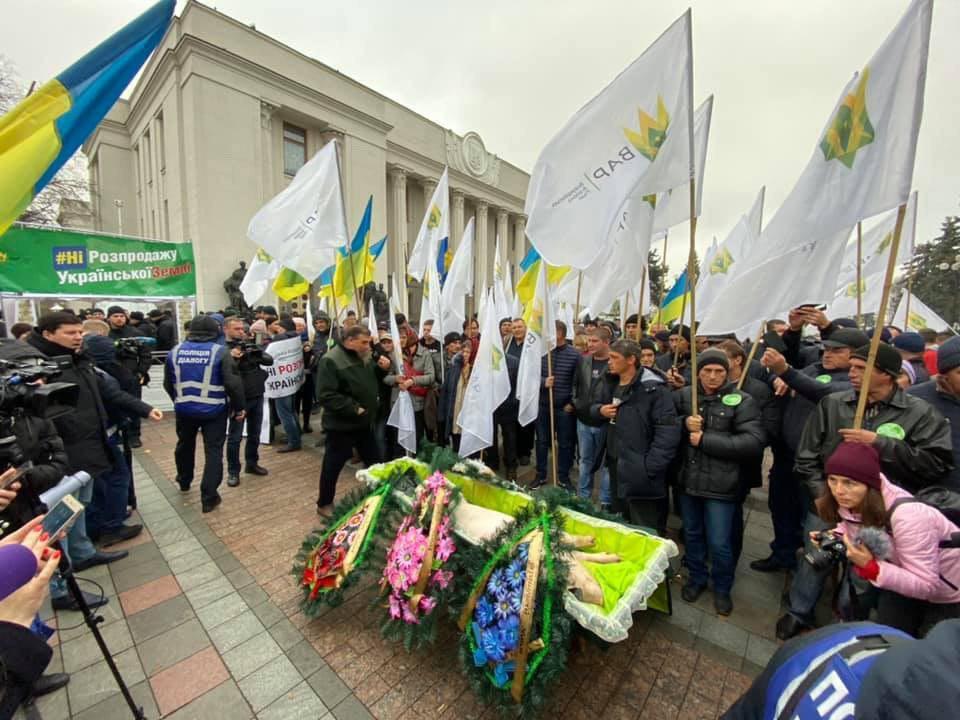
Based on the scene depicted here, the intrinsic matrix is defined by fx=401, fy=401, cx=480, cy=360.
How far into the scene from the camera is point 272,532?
383 cm

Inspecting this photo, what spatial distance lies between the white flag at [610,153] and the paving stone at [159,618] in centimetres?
356

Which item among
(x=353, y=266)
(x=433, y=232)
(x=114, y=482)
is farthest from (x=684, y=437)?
(x=433, y=232)

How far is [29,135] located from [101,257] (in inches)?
356

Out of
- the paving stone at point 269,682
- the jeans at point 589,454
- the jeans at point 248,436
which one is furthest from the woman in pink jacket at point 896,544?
the jeans at point 248,436

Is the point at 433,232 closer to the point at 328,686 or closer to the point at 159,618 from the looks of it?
the point at 159,618

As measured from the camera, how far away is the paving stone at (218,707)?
2.07 metres

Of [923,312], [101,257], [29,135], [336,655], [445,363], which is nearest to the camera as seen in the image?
[29,135]

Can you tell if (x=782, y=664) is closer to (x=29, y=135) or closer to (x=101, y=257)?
(x=29, y=135)

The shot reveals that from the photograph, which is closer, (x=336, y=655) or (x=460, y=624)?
(x=460, y=624)

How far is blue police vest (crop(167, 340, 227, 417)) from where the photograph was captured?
409 centimetres

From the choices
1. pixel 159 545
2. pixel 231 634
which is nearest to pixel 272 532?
pixel 159 545

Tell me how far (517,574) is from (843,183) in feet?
9.64

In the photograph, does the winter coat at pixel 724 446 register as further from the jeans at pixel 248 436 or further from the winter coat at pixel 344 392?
the jeans at pixel 248 436

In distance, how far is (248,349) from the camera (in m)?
4.98
